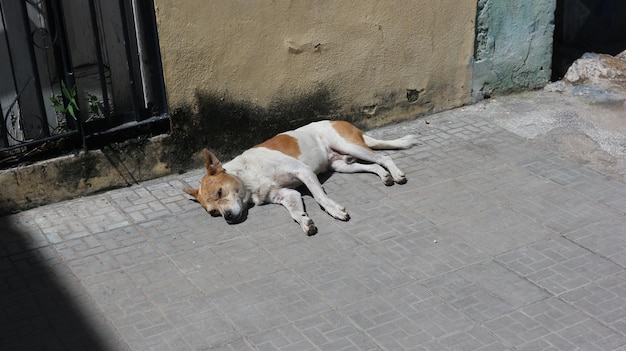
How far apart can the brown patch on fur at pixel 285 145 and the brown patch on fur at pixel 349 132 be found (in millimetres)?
477

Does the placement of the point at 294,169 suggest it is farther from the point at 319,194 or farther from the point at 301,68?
the point at 301,68

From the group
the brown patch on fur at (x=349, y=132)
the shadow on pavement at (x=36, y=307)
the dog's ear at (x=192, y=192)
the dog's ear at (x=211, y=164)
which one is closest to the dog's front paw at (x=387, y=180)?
the brown patch on fur at (x=349, y=132)

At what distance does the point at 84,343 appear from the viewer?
198 inches

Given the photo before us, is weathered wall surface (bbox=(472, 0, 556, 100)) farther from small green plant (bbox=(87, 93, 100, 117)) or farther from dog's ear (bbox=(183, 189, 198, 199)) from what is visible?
small green plant (bbox=(87, 93, 100, 117))

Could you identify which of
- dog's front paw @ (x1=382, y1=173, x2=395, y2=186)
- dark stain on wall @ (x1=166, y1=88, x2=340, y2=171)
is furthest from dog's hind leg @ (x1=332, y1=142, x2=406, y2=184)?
dark stain on wall @ (x1=166, y1=88, x2=340, y2=171)

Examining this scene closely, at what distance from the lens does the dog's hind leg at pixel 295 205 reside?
626 cm

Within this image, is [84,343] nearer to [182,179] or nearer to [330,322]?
[330,322]

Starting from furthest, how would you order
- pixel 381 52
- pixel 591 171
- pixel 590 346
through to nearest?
pixel 381 52
pixel 591 171
pixel 590 346

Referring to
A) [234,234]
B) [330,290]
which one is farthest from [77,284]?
[330,290]

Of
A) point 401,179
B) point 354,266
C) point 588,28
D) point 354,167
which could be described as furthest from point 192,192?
point 588,28

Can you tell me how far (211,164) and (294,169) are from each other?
28.0 inches

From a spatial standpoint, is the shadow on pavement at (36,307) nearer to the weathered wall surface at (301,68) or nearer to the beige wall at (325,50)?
the weathered wall surface at (301,68)

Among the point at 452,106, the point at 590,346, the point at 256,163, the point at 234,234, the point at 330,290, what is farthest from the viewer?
the point at 452,106

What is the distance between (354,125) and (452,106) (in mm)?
1196
